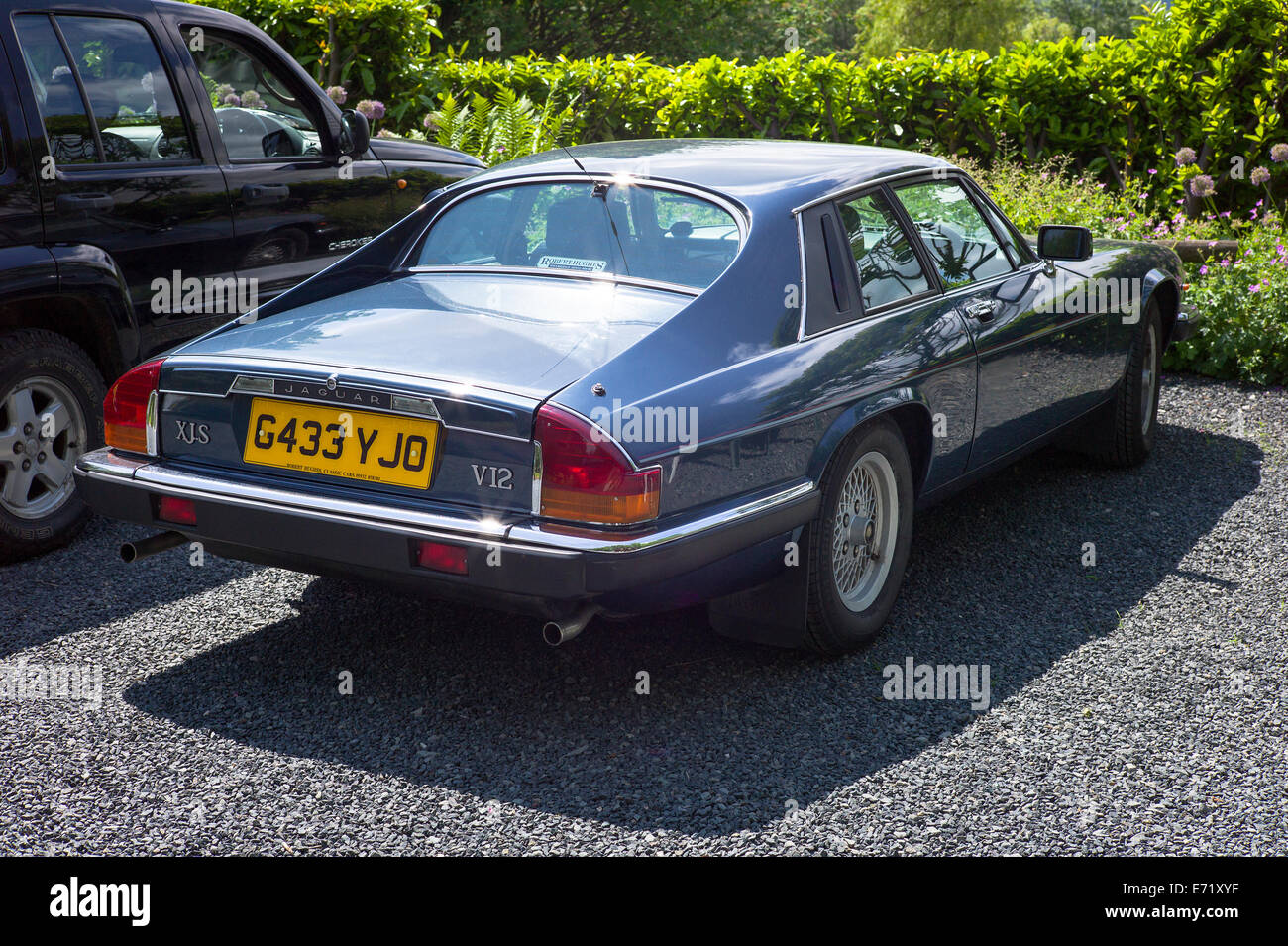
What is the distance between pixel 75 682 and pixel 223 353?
1.11 m

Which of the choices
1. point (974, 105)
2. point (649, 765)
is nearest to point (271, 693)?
point (649, 765)

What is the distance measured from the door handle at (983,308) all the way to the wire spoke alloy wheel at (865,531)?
2.62ft

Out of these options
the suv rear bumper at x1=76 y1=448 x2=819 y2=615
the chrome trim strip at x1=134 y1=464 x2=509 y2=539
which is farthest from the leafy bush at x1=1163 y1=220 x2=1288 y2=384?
the chrome trim strip at x1=134 y1=464 x2=509 y2=539

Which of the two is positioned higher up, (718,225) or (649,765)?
(718,225)

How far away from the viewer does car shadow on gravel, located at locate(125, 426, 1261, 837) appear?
3.27 m

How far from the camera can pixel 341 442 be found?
3.36 meters

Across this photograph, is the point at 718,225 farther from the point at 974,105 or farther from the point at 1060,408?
the point at 974,105

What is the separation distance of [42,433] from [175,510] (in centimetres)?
162

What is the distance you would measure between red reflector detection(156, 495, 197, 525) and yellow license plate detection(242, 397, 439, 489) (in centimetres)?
21

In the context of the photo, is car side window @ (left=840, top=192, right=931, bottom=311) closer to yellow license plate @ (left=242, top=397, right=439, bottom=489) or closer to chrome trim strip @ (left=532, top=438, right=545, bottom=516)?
chrome trim strip @ (left=532, top=438, right=545, bottom=516)

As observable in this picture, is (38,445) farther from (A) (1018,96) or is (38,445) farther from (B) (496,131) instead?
(A) (1018,96)

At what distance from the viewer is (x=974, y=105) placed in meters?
10.1

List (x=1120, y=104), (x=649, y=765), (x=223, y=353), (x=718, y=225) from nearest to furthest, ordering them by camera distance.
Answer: (x=649, y=765) < (x=223, y=353) < (x=718, y=225) < (x=1120, y=104)

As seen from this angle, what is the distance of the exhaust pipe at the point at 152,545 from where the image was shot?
359 centimetres
